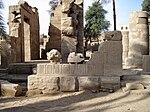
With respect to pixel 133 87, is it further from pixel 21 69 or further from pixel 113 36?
pixel 21 69

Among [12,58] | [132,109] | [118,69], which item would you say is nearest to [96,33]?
[12,58]

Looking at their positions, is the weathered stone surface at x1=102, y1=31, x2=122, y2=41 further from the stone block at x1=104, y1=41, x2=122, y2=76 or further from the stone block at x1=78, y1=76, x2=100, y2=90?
the stone block at x1=78, y1=76, x2=100, y2=90

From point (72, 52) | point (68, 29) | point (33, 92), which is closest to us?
point (33, 92)

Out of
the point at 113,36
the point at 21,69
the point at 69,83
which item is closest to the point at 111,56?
the point at 113,36

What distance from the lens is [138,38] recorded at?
614 inches

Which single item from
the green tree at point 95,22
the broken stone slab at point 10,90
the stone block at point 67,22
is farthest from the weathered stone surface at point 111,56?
the green tree at point 95,22

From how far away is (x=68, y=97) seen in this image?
26.7 ft

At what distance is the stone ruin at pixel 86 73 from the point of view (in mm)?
8742

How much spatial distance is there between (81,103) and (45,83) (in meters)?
1.90

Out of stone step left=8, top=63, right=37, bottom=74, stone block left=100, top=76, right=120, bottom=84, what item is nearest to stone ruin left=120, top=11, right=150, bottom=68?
stone step left=8, top=63, right=37, bottom=74

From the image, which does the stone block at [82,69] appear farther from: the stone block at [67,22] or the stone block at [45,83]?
the stone block at [67,22]

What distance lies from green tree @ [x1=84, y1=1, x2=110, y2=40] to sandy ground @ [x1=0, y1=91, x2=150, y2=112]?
33.2 m

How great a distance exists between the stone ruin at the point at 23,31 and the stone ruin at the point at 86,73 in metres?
8.63

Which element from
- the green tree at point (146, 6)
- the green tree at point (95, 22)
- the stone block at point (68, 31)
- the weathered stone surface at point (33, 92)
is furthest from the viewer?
the green tree at point (146, 6)
